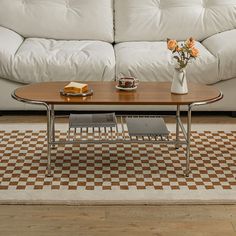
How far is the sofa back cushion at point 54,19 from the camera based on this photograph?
4578 millimetres

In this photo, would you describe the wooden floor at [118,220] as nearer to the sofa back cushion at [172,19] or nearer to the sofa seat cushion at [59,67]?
the sofa seat cushion at [59,67]

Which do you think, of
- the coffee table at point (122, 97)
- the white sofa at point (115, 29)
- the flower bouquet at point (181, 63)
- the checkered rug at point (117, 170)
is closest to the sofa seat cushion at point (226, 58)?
the white sofa at point (115, 29)

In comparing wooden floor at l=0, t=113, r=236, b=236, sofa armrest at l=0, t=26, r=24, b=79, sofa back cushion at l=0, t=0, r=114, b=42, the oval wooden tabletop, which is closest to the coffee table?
the oval wooden tabletop

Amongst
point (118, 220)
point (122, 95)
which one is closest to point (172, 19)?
point (122, 95)

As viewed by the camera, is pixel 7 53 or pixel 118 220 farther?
pixel 7 53

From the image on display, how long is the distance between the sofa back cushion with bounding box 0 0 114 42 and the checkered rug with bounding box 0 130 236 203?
0.99m

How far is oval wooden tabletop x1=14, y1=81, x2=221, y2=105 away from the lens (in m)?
3.16

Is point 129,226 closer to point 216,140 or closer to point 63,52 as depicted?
point 216,140

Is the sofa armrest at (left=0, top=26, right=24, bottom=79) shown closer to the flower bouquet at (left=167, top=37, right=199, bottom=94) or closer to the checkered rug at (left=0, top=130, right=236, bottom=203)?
the checkered rug at (left=0, top=130, right=236, bottom=203)

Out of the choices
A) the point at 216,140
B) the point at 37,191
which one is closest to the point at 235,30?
the point at 216,140

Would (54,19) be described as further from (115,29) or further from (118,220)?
(118,220)

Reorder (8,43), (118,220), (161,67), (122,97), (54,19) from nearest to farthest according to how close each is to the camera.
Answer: (118,220)
(122,97)
(161,67)
(8,43)
(54,19)

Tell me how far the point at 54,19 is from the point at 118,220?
7.35ft

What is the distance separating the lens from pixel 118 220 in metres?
2.76
